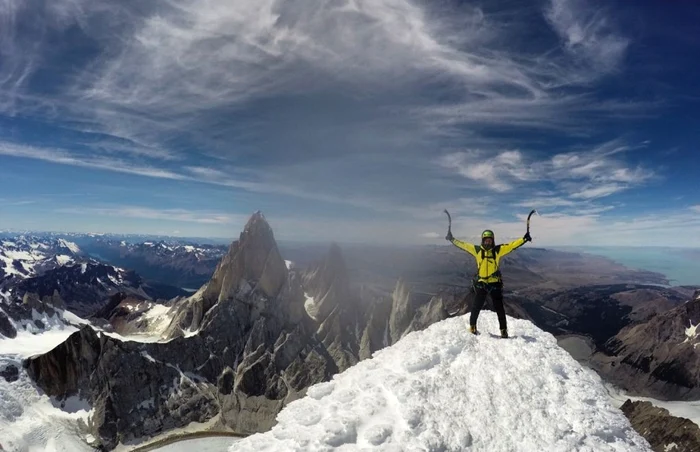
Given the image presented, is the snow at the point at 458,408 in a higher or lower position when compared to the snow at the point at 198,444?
higher

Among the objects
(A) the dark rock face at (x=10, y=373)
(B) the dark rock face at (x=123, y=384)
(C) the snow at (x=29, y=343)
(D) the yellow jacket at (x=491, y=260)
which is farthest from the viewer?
(C) the snow at (x=29, y=343)

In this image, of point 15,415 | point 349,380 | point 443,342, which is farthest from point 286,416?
point 15,415

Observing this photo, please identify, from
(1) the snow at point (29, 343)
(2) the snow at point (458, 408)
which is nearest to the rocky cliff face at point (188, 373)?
(1) the snow at point (29, 343)

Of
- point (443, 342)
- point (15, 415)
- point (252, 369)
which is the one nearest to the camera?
point (443, 342)

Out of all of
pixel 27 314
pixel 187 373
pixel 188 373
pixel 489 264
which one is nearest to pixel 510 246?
pixel 489 264

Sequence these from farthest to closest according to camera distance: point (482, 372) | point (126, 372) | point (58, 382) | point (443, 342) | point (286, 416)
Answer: point (126, 372) < point (58, 382) < point (443, 342) < point (482, 372) < point (286, 416)

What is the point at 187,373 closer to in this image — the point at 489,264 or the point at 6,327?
the point at 6,327

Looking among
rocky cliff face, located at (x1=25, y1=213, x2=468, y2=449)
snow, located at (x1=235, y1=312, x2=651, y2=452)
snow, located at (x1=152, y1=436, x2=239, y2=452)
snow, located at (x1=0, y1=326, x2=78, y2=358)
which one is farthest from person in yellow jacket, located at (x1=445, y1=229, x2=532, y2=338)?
snow, located at (x1=0, y1=326, x2=78, y2=358)

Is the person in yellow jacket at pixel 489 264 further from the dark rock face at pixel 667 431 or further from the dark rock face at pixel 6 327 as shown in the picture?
the dark rock face at pixel 6 327

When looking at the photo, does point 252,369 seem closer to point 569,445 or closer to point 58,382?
point 58,382
